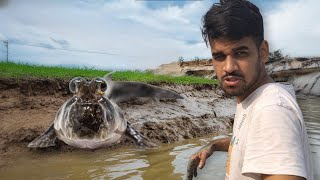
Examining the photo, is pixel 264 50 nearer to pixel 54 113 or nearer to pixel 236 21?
pixel 236 21

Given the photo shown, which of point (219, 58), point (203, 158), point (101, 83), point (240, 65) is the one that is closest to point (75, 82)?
point (101, 83)

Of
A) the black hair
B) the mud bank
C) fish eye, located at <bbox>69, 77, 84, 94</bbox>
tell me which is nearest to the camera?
the black hair

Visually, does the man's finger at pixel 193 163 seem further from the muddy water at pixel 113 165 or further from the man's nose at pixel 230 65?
the muddy water at pixel 113 165

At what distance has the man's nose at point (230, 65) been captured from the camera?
59.7 inches

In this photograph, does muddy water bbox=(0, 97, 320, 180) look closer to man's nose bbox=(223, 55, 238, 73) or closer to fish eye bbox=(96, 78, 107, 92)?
fish eye bbox=(96, 78, 107, 92)

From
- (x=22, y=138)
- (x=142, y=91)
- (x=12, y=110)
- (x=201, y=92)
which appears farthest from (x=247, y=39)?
(x=201, y=92)

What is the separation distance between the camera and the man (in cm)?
117

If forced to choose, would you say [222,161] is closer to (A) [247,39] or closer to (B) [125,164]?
(B) [125,164]

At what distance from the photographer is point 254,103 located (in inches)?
57.6

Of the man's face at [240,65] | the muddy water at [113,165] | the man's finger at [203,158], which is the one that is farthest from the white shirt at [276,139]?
the muddy water at [113,165]

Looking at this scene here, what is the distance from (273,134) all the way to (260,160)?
0.11 m

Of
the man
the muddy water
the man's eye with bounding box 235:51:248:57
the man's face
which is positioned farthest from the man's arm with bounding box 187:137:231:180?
the muddy water

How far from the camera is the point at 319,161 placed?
457 centimetres

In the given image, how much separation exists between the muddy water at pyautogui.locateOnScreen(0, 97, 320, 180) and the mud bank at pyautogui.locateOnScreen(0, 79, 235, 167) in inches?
11.2
